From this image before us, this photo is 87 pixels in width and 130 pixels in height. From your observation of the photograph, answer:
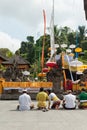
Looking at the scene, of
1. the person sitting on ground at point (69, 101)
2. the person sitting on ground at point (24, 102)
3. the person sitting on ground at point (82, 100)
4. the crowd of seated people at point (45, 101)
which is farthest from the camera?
the person sitting on ground at point (82, 100)

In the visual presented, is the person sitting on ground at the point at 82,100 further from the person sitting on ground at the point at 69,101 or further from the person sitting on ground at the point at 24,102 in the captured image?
the person sitting on ground at the point at 24,102

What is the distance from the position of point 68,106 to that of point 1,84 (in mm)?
14066

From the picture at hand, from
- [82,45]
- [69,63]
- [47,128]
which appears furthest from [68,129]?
[82,45]

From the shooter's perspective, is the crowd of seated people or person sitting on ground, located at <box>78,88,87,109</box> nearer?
the crowd of seated people

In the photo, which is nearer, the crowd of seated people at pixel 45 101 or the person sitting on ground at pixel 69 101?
the crowd of seated people at pixel 45 101

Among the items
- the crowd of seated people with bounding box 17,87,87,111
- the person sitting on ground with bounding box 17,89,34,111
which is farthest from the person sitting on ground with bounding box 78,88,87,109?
the person sitting on ground with bounding box 17,89,34,111

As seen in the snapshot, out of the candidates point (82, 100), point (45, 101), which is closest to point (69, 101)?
point (82, 100)

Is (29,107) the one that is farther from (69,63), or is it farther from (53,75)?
(69,63)

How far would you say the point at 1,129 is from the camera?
1267 cm

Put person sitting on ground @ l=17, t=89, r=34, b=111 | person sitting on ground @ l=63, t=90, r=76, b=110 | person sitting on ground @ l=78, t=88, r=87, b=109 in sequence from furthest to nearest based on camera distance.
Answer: person sitting on ground @ l=78, t=88, r=87, b=109, person sitting on ground @ l=63, t=90, r=76, b=110, person sitting on ground @ l=17, t=89, r=34, b=111

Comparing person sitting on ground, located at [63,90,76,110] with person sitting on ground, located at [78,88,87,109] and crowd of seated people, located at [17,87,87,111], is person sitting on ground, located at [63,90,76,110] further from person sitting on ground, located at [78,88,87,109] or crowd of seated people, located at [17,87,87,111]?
person sitting on ground, located at [78,88,87,109]

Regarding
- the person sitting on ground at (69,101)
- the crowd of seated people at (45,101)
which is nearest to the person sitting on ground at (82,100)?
the crowd of seated people at (45,101)

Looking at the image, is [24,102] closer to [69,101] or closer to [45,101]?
[45,101]

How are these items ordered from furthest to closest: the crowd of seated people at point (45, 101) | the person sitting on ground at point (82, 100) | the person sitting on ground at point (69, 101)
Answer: the person sitting on ground at point (82, 100) < the person sitting on ground at point (69, 101) < the crowd of seated people at point (45, 101)
